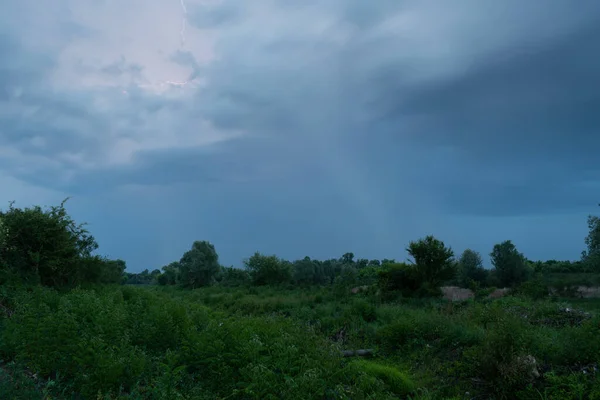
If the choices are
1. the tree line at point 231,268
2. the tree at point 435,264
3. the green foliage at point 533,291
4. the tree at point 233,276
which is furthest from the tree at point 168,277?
the green foliage at point 533,291

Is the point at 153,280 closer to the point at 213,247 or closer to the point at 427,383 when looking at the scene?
the point at 213,247

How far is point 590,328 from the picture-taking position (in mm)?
8938

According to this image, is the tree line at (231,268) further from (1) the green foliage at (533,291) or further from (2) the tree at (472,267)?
(1) the green foliage at (533,291)

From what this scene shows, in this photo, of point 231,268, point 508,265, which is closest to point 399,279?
point 508,265

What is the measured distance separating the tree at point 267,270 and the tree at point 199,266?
481cm

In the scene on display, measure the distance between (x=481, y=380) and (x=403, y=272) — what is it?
1949 centimetres

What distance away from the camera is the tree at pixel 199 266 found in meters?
49.9

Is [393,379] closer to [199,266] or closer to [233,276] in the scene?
[199,266]

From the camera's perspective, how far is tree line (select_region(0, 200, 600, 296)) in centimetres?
1515

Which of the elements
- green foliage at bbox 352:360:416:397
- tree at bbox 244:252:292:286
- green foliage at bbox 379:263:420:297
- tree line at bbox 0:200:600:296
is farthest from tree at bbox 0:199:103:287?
tree at bbox 244:252:292:286

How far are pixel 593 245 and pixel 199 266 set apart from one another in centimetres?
3818

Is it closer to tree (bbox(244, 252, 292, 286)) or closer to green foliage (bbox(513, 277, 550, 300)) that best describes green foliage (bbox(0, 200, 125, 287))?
green foliage (bbox(513, 277, 550, 300))

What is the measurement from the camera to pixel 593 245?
35.1 m

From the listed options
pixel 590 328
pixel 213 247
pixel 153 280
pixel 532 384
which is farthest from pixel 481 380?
pixel 153 280
